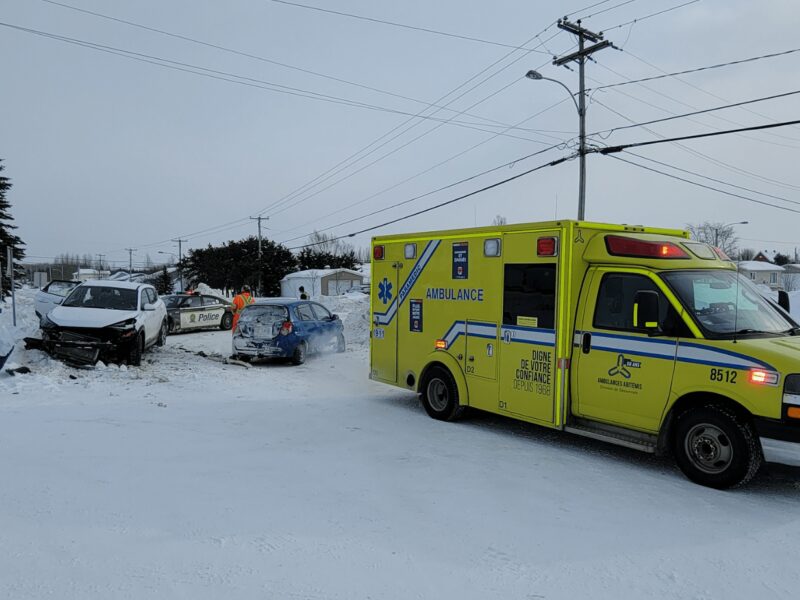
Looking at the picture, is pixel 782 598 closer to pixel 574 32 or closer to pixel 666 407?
pixel 666 407

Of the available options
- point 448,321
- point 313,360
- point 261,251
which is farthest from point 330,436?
point 261,251

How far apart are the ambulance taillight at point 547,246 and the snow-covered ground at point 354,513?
87.9 inches

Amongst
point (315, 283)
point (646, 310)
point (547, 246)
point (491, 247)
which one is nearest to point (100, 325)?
point (491, 247)

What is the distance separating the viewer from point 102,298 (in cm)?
1308

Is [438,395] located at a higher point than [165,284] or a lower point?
lower

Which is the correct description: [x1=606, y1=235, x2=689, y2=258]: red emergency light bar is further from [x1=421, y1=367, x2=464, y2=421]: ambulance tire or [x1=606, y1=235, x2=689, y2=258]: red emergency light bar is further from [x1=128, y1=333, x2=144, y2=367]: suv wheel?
[x1=128, y1=333, x2=144, y2=367]: suv wheel

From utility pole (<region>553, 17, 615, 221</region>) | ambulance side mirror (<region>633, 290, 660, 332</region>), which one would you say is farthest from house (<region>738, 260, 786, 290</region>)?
ambulance side mirror (<region>633, 290, 660, 332</region>)

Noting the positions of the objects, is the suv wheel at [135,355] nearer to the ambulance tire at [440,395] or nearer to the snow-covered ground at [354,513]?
the snow-covered ground at [354,513]

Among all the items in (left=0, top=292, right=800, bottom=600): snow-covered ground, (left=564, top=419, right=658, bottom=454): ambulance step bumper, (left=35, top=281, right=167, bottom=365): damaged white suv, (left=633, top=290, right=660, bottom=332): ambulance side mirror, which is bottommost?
(left=0, top=292, right=800, bottom=600): snow-covered ground

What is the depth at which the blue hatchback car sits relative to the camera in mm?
13180

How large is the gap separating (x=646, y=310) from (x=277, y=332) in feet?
29.3

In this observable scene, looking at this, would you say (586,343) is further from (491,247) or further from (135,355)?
(135,355)

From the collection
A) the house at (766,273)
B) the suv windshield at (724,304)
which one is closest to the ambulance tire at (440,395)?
the suv windshield at (724,304)

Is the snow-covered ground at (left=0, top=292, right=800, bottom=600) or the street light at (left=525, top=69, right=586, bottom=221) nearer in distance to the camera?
the snow-covered ground at (left=0, top=292, right=800, bottom=600)
